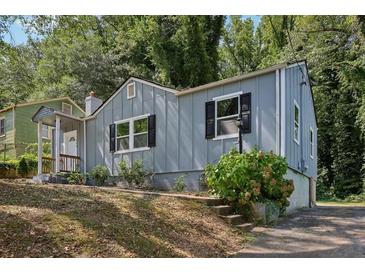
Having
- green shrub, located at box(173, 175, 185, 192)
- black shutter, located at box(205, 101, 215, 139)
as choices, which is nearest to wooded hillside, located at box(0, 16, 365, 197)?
black shutter, located at box(205, 101, 215, 139)

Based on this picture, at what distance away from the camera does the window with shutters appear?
12.7 metres

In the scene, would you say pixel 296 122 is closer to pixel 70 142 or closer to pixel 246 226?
pixel 246 226

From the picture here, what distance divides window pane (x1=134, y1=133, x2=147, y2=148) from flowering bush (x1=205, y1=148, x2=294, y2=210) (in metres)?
4.52

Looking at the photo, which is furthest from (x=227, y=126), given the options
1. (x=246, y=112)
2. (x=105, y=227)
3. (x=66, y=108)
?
(x=66, y=108)

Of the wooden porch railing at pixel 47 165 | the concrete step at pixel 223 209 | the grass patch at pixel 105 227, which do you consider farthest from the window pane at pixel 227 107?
the wooden porch railing at pixel 47 165

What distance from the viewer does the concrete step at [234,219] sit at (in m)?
7.33

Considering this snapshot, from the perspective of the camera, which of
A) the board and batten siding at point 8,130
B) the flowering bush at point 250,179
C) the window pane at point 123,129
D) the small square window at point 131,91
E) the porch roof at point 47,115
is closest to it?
the flowering bush at point 250,179

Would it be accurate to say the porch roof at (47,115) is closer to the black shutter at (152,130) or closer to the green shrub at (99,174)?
the green shrub at (99,174)

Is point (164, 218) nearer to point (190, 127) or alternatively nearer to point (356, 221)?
point (356, 221)

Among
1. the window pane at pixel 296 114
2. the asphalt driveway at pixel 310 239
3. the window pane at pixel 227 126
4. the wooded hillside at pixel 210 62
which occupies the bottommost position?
the asphalt driveway at pixel 310 239

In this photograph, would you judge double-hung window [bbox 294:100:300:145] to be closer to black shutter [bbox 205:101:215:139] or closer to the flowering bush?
black shutter [bbox 205:101:215:139]

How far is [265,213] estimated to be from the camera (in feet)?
26.0
